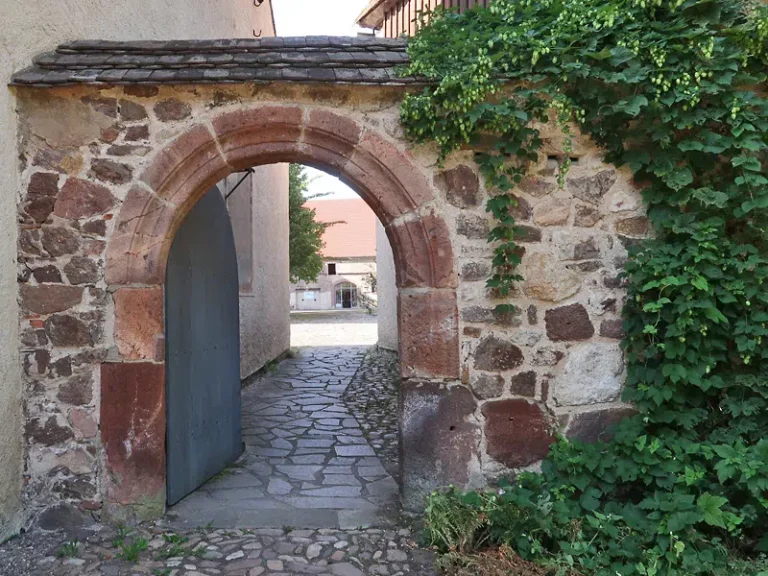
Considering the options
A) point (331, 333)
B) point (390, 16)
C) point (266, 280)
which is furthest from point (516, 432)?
point (331, 333)

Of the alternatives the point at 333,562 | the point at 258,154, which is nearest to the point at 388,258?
the point at 258,154

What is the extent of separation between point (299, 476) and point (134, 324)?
63.0 inches

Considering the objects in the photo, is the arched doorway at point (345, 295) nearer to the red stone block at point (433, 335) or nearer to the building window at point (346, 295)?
the building window at point (346, 295)

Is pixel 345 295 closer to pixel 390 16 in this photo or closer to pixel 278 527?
pixel 390 16

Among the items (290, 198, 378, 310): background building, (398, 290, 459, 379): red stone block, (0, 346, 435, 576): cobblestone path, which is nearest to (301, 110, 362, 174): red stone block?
(398, 290, 459, 379): red stone block

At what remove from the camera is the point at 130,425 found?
2920mm

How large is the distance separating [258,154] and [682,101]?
230 centimetres

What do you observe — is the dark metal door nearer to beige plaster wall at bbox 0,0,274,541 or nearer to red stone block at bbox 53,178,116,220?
red stone block at bbox 53,178,116,220

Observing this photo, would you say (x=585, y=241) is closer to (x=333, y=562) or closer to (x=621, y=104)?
(x=621, y=104)

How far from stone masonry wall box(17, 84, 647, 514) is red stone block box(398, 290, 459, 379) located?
0.4 inches

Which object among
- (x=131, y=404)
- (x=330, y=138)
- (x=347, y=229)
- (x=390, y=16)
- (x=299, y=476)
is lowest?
(x=299, y=476)

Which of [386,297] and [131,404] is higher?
[386,297]

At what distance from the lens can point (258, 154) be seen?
3027mm

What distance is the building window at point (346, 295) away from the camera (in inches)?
1197
